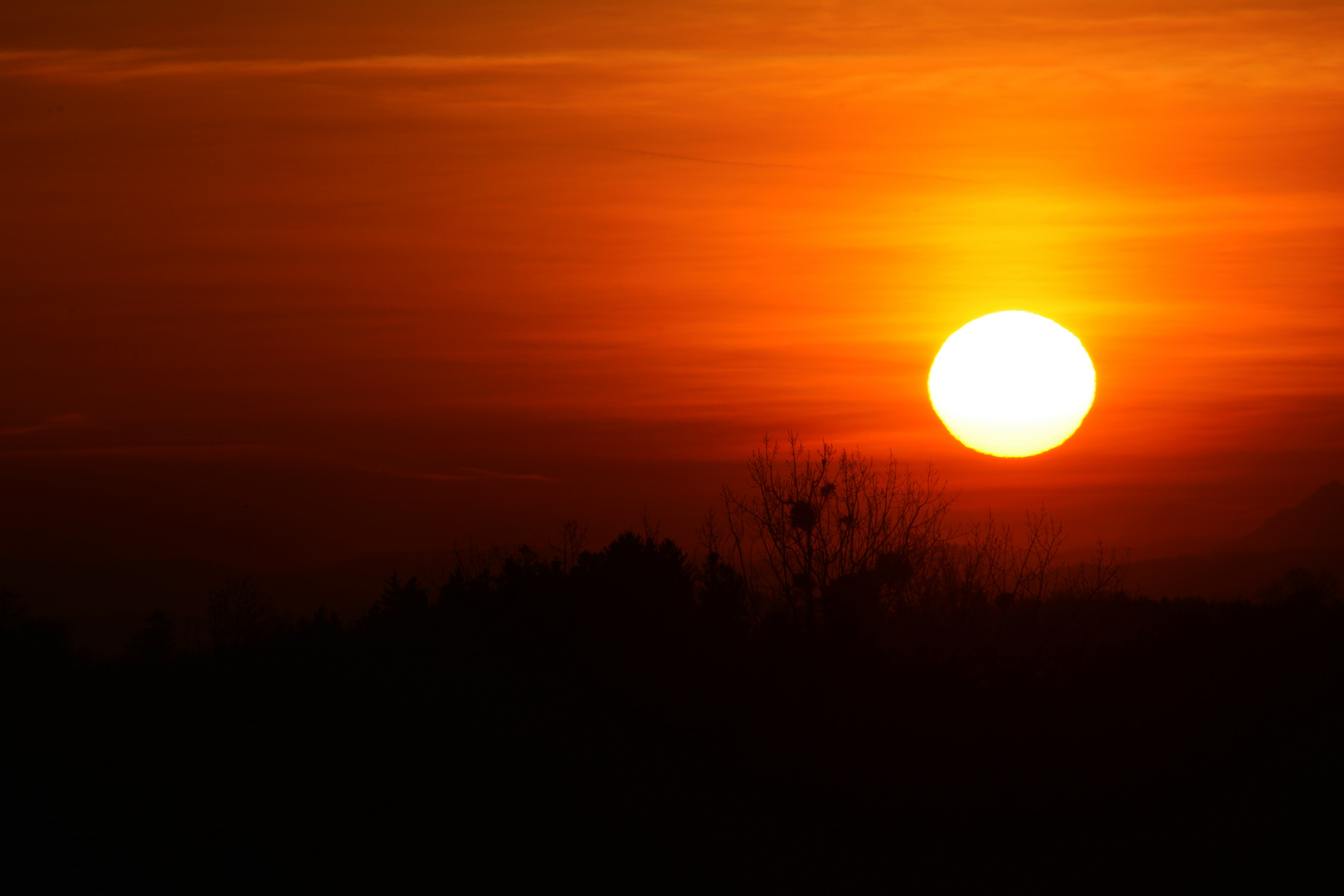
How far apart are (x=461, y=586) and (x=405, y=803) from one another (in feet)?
47.7

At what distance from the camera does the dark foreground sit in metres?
17.1

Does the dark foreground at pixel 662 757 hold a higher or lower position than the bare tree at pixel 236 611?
higher

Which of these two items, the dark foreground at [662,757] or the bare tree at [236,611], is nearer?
the dark foreground at [662,757]

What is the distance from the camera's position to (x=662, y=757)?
20922mm

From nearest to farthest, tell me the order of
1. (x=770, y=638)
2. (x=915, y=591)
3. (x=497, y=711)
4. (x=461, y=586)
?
(x=497, y=711)
(x=770, y=638)
(x=915, y=591)
(x=461, y=586)

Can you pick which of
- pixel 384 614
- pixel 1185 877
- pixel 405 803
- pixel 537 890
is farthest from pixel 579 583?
pixel 1185 877

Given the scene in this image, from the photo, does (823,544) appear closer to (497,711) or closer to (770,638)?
(770,638)

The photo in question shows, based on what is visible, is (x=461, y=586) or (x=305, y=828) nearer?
(x=305, y=828)

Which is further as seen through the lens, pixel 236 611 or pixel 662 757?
pixel 236 611

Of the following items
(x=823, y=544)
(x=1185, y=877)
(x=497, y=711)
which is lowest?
(x=1185, y=877)

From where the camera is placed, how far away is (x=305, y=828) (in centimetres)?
1773

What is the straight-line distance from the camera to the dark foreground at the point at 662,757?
17.1 meters

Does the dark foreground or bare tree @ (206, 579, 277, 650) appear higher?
the dark foreground

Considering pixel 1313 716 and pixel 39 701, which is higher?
pixel 39 701
